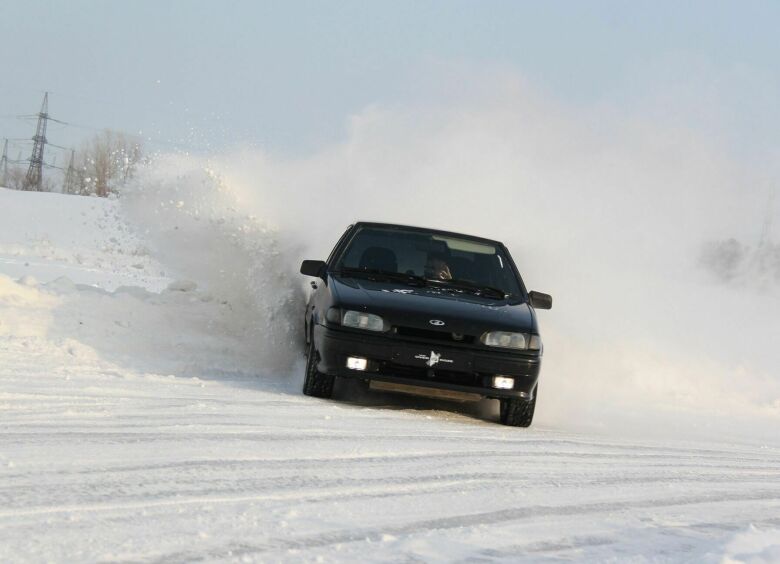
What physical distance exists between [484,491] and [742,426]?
22.3ft

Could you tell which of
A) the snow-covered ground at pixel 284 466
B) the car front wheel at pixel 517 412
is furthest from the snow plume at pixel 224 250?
the car front wheel at pixel 517 412

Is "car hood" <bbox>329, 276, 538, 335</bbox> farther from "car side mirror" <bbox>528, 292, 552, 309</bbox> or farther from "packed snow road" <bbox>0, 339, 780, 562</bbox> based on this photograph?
"packed snow road" <bbox>0, 339, 780, 562</bbox>

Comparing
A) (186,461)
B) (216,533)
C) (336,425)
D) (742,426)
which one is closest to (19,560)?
(216,533)

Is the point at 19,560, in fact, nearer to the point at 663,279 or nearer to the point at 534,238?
the point at 534,238

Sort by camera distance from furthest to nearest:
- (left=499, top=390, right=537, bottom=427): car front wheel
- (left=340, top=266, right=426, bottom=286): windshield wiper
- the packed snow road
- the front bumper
→ (left=340, top=266, right=426, bottom=286): windshield wiper → (left=499, top=390, right=537, bottom=427): car front wheel → the front bumper → the packed snow road

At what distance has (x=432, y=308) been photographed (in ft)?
28.2

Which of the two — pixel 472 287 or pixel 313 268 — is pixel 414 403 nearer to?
pixel 472 287

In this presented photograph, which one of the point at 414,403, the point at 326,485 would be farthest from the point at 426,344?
the point at 326,485

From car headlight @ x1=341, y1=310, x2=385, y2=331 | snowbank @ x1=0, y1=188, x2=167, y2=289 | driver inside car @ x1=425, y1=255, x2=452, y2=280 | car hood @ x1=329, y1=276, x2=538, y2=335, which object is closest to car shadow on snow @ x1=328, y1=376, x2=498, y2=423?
car headlight @ x1=341, y1=310, x2=385, y2=331

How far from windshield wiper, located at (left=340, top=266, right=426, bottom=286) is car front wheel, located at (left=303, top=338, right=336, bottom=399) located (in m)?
0.95

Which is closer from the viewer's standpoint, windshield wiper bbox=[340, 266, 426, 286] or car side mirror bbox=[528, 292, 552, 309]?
windshield wiper bbox=[340, 266, 426, 286]

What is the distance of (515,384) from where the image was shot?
8.45 metres

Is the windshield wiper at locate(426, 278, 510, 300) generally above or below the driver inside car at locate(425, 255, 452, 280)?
below

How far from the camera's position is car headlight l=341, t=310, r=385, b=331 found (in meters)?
8.42
